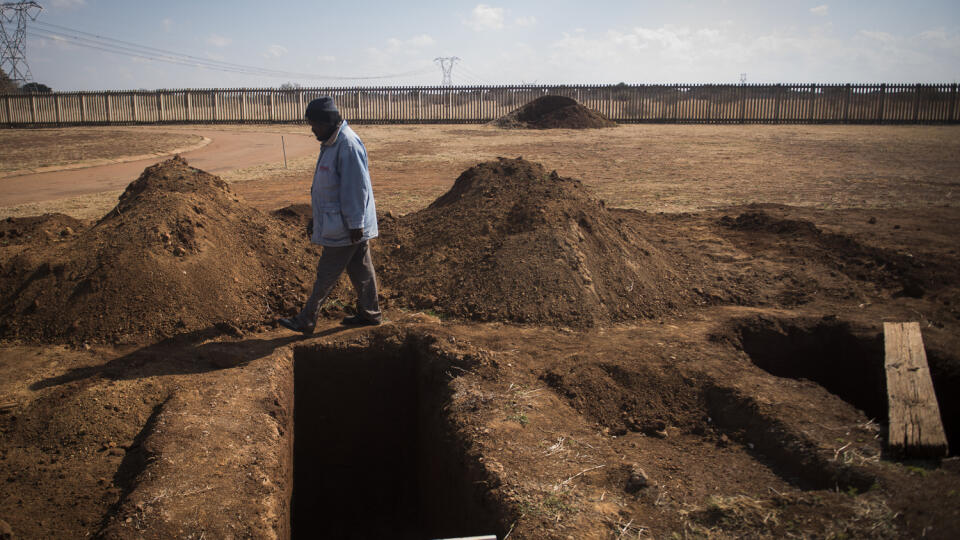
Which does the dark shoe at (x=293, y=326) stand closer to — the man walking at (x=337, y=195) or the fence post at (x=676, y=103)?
the man walking at (x=337, y=195)

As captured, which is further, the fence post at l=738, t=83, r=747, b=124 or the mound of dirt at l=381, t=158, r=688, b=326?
the fence post at l=738, t=83, r=747, b=124

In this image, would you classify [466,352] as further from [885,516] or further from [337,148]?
[885,516]

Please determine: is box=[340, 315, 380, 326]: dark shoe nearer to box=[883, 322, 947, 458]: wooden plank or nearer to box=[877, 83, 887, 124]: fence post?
box=[883, 322, 947, 458]: wooden plank

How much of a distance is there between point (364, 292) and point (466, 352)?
108 centimetres

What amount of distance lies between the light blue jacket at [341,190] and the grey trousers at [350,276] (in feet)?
0.48

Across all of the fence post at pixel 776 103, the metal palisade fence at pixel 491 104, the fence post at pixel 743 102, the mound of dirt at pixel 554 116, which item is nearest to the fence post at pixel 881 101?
the metal palisade fence at pixel 491 104

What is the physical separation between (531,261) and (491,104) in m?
27.5

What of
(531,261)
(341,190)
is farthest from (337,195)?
(531,261)

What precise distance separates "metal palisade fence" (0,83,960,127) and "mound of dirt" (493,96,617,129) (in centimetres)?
364

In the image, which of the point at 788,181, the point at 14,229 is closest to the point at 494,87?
the point at 788,181

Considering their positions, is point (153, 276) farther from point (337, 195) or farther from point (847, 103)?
point (847, 103)

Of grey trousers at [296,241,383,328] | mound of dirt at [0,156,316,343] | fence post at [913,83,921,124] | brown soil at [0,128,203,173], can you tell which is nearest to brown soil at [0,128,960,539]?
mound of dirt at [0,156,316,343]

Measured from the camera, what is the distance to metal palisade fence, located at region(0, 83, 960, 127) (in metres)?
28.8

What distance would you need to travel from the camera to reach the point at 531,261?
6035mm
